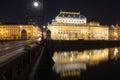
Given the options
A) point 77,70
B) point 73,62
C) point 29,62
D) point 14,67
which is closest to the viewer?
point 14,67

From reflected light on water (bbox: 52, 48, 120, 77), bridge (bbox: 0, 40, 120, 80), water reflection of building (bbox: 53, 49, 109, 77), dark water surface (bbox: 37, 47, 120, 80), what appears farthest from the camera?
water reflection of building (bbox: 53, 49, 109, 77)

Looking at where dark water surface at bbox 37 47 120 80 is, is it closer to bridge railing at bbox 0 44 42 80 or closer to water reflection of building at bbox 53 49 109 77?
water reflection of building at bbox 53 49 109 77

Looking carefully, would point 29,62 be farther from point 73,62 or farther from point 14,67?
point 73,62

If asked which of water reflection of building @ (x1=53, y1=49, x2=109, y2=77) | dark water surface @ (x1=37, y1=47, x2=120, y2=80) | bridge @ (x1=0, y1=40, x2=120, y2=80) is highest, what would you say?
bridge @ (x1=0, y1=40, x2=120, y2=80)

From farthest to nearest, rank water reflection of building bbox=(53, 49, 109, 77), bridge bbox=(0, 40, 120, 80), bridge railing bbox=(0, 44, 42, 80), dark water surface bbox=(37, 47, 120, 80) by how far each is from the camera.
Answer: water reflection of building bbox=(53, 49, 109, 77), dark water surface bbox=(37, 47, 120, 80), bridge bbox=(0, 40, 120, 80), bridge railing bbox=(0, 44, 42, 80)

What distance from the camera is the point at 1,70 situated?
811cm

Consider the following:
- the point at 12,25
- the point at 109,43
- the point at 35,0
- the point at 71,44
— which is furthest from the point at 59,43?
the point at 35,0

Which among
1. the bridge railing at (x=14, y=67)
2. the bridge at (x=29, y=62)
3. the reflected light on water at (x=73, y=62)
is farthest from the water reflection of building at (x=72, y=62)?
the bridge railing at (x=14, y=67)

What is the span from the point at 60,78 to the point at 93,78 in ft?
15.7

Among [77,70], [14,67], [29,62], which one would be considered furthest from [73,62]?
[14,67]

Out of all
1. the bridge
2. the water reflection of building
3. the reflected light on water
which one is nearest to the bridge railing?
the bridge

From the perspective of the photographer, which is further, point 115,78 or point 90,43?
point 90,43

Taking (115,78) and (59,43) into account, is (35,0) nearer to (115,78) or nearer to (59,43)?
(115,78)

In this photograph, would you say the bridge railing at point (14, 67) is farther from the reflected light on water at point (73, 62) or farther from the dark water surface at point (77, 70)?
the reflected light on water at point (73, 62)
